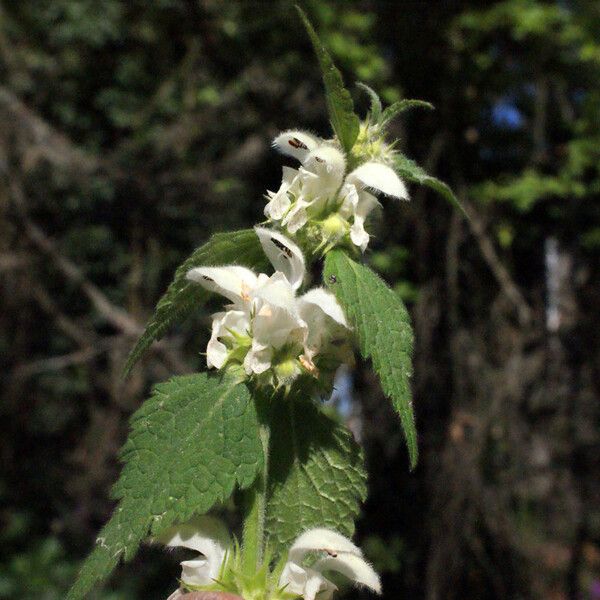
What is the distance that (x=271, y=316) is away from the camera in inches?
23.5

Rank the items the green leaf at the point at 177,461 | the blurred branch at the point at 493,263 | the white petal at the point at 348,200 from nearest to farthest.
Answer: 1. the green leaf at the point at 177,461
2. the white petal at the point at 348,200
3. the blurred branch at the point at 493,263

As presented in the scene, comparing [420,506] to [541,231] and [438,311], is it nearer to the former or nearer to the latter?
[438,311]

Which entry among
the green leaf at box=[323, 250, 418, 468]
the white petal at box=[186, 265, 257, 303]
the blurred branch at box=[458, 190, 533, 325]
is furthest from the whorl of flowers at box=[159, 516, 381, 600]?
the blurred branch at box=[458, 190, 533, 325]

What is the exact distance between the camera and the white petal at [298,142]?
659 millimetres

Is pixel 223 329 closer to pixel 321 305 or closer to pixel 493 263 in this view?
pixel 321 305

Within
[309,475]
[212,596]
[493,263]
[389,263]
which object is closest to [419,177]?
[309,475]

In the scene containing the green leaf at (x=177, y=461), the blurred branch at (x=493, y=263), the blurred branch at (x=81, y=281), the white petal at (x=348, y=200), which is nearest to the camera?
the green leaf at (x=177, y=461)

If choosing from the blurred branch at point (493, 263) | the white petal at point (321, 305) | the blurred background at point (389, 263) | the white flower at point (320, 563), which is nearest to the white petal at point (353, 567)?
the white flower at point (320, 563)

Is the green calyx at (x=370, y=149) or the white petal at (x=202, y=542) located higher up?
the green calyx at (x=370, y=149)

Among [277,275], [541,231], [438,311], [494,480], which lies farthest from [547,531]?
[277,275]

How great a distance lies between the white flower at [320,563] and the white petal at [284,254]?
0.73ft

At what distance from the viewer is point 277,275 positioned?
0.63 metres

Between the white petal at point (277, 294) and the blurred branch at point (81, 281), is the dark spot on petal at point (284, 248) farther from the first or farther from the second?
the blurred branch at point (81, 281)

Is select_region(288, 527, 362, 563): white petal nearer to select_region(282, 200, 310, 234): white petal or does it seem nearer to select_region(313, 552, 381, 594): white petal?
select_region(313, 552, 381, 594): white petal
